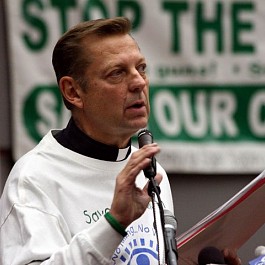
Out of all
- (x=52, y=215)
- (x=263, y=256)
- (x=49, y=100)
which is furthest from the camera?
(x=49, y=100)

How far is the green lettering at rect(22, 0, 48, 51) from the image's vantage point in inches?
255

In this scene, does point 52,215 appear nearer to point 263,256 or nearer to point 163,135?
point 263,256

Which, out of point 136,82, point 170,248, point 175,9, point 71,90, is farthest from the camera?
point 175,9

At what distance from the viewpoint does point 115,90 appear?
149 inches

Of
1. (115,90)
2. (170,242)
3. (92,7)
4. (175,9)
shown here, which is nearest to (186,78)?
(175,9)

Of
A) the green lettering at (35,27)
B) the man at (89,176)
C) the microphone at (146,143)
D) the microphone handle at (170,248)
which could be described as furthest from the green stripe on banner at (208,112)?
the microphone handle at (170,248)

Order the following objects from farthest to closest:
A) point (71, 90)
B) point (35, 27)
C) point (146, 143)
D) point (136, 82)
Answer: point (35, 27) < point (71, 90) < point (136, 82) < point (146, 143)

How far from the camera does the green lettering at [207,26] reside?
664cm

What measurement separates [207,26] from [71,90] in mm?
2864

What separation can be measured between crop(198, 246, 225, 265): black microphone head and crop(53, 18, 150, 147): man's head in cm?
45

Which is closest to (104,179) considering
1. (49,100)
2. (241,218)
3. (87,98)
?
(87,98)

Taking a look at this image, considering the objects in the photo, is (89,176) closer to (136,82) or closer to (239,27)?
(136,82)

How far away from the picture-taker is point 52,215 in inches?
144

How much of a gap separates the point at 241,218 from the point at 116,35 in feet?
2.56
